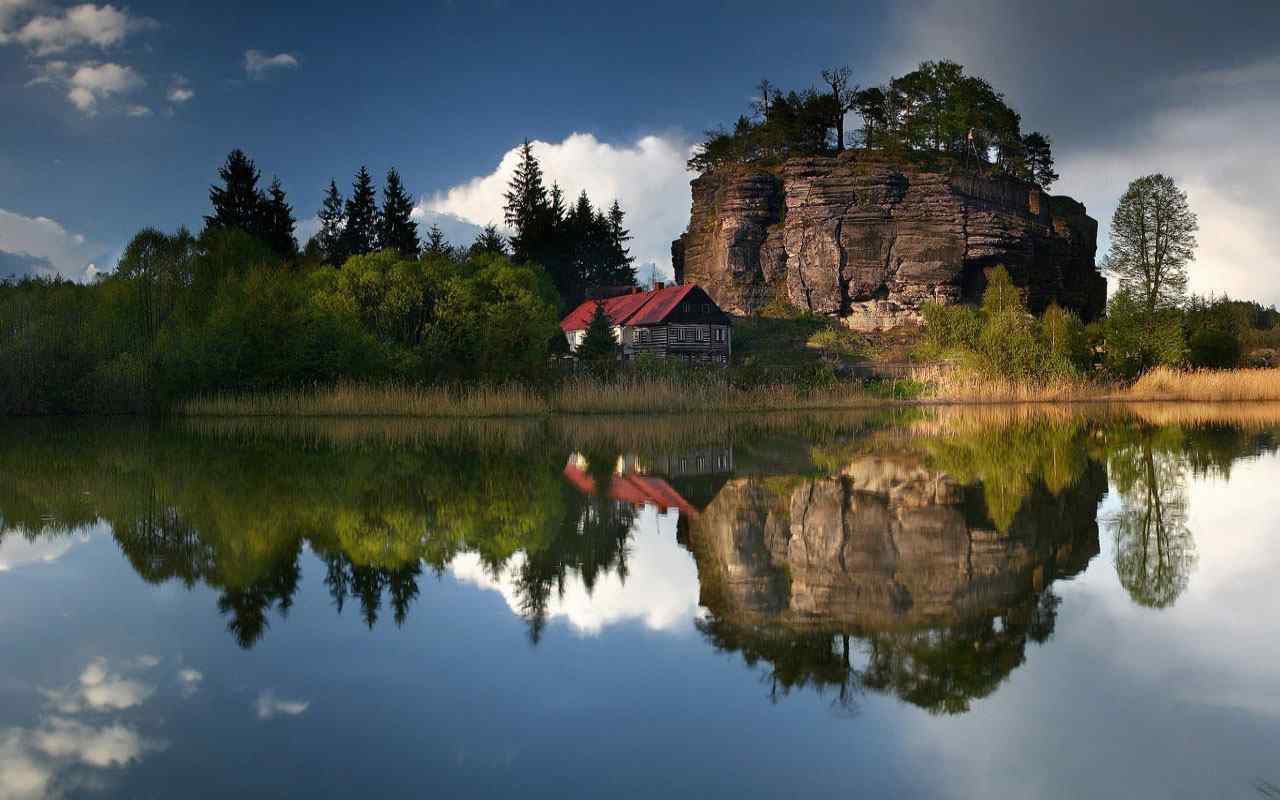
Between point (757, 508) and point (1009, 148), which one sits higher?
point (1009, 148)

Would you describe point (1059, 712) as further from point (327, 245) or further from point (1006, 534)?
point (327, 245)

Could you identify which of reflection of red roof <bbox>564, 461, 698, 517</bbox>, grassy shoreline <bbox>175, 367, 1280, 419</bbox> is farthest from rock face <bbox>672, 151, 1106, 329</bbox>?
reflection of red roof <bbox>564, 461, 698, 517</bbox>

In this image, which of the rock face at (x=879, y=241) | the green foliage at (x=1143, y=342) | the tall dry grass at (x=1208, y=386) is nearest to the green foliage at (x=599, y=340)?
the rock face at (x=879, y=241)

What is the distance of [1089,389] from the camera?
116 feet

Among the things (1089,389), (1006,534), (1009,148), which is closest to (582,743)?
(1006,534)

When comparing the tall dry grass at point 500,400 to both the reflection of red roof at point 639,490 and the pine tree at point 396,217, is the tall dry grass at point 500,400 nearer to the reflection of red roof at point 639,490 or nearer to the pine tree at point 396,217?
the reflection of red roof at point 639,490

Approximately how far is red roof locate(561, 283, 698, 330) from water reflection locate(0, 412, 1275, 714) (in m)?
36.2

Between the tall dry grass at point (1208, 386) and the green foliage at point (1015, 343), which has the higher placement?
the green foliage at point (1015, 343)

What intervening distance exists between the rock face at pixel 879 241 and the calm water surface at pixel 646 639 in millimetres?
45780

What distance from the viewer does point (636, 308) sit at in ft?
188

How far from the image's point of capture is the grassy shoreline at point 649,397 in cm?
2681

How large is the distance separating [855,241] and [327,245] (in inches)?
1409

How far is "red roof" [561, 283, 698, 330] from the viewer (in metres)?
52.9

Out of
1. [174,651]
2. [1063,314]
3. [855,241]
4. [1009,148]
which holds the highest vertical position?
[1009,148]
